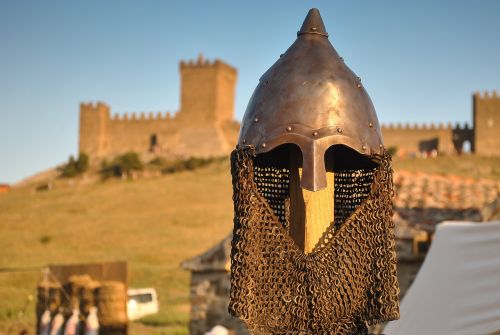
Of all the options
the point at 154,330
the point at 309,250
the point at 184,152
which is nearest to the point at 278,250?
the point at 309,250

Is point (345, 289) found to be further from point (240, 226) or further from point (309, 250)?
point (240, 226)

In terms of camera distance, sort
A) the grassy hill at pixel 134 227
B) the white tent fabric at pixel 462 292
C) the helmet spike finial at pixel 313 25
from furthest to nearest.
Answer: the grassy hill at pixel 134 227
the white tent fabric at pixel 462 292
the helmet spike finial at pixel 313 25

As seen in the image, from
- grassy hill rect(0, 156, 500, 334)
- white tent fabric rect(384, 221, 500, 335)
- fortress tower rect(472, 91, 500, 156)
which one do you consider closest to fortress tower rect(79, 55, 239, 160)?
grassy hill rect(0, 156, 500, 334)

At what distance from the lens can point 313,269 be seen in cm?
310

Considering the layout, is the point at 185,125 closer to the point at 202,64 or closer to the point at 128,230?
the point at 202,64

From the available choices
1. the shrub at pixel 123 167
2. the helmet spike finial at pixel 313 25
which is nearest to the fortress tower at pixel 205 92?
the shrub at pixel 123 167

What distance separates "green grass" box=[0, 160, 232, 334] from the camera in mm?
16344

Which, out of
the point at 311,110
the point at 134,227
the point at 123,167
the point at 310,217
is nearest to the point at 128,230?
the point at 134,227

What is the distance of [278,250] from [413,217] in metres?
6.91

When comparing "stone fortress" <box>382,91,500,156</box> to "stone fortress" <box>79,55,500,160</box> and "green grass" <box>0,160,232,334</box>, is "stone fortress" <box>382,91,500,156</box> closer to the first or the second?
"stone fortress" <box>79,55,500,160</box>

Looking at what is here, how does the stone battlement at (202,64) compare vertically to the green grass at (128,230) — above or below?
above

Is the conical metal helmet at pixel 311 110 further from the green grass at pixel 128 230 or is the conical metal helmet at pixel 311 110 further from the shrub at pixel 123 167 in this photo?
the shrub at pixel 123 167

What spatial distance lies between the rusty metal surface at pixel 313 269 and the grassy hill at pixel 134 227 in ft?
26.5

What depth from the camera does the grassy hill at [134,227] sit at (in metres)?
16.6
